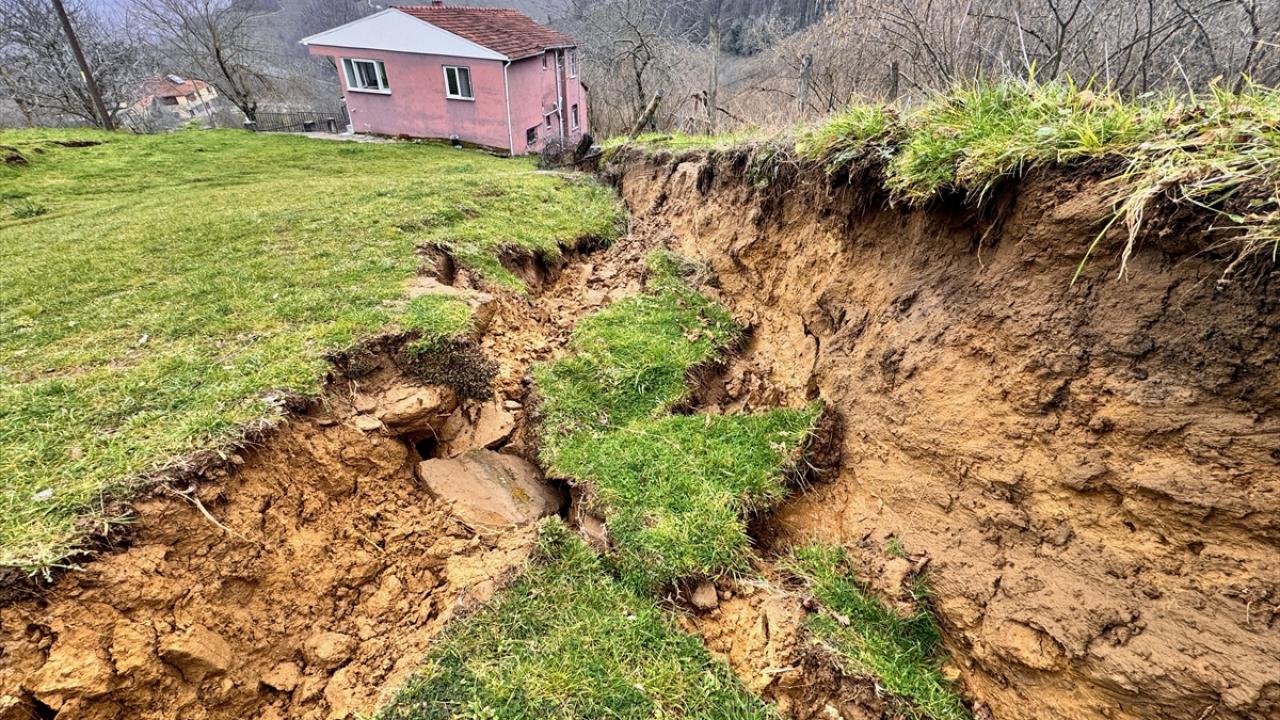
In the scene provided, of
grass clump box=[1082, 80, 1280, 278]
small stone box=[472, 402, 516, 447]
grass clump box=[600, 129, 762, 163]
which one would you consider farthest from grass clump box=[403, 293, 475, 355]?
grass clump box=[1082, 80, 1280, 278]

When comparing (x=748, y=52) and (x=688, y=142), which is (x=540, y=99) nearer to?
(x=688, y=142)

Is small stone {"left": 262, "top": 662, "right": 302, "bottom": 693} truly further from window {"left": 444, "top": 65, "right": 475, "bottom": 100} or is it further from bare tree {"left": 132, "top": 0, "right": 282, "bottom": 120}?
bare tree {"left": 132, "top": 0, "right": 282, "bottom": 120}

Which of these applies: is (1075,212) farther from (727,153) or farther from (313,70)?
(313,70)

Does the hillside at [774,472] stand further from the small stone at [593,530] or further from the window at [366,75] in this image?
the window at [366,75]

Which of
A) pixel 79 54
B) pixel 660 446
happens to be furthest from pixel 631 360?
pixel 79 54

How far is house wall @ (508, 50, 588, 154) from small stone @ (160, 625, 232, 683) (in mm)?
15209

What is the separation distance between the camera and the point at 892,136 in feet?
10.1

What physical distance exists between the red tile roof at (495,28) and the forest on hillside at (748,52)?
9.50 feet

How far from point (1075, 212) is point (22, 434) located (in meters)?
5.18

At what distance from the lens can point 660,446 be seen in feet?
11.4

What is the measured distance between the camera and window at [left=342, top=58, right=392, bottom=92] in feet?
61.5

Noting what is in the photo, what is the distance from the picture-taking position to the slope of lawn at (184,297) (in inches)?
105

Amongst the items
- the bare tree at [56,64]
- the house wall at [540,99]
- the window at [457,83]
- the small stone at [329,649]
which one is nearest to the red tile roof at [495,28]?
the house wall at [540,99]

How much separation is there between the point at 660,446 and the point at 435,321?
80.1 inches
